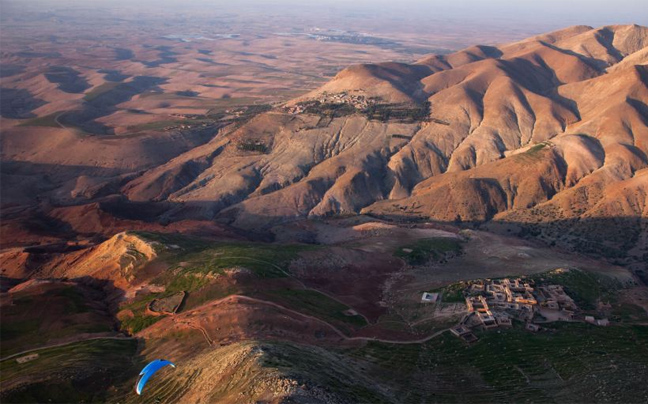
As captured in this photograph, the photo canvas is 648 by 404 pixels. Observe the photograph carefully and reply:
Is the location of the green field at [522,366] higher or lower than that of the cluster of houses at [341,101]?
lower

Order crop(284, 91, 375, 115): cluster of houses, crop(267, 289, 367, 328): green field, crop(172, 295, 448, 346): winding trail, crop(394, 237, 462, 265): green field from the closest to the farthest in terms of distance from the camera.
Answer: crop(172, 295, 448, 346): winding trail → crop(267, 289, 367, 328): green field → crop(394, 237, 462, 265): green field → crop(284, 91, 375, 115): cluster of houses

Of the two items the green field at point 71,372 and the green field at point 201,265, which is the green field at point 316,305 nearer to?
the green field at point 201,265

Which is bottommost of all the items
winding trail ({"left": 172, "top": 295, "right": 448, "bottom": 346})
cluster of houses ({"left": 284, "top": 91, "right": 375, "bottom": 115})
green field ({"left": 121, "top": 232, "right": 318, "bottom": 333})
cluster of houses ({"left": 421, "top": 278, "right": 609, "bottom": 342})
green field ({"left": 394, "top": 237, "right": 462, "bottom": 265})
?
green field ({"left": 394, "top": 237, "right": 462, "bottom": 265})

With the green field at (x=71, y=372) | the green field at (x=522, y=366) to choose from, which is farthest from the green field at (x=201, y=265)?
the green field at (x=522, y=366)

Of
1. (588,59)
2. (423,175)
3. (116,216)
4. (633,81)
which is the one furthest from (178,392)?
(588,59)

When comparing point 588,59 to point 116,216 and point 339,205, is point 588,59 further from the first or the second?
point 116,216

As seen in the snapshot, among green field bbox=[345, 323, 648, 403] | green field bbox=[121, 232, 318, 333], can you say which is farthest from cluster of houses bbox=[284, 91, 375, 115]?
green field bbox=[345, 323, 648, 403]

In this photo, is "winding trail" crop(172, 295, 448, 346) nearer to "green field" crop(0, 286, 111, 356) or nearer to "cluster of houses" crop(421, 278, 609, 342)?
"cluster of houses" crop(421, 278, 609, 342)

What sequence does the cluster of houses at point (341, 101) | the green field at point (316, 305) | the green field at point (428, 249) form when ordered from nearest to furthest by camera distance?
the green field at point (316, 305) < the green field at point (428, 249) < the cluster of houses at point (341, 101)

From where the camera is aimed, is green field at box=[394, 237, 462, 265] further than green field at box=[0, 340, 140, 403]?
Yes
